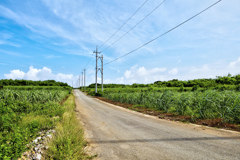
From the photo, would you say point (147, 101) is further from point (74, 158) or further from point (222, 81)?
point (222, 81)

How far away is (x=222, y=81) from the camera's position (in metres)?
48.0

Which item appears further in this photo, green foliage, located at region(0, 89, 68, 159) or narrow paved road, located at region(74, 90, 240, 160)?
narrow paved road, located at region(74, 90, 240, 160)

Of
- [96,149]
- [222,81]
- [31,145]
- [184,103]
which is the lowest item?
[96,149]

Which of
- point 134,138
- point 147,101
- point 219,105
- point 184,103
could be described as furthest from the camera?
point 147,101

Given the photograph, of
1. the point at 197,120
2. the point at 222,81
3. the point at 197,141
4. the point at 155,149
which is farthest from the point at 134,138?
the point at 222,81

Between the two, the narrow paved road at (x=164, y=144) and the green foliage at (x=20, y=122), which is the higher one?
the green foliage at (x=20, y=122)

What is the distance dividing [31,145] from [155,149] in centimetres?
351

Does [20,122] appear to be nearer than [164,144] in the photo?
No

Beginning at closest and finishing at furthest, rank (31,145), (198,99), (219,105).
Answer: (31,145) < (219,105) < (198,99)

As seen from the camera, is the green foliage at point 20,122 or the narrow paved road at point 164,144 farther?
the narrow paved road at point 164,144

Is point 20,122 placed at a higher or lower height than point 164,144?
higher

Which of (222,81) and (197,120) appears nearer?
(197,120)

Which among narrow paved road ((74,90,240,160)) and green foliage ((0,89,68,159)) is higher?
green foliage ((0,89,68,159))

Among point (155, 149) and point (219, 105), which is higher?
point (219, 105)
